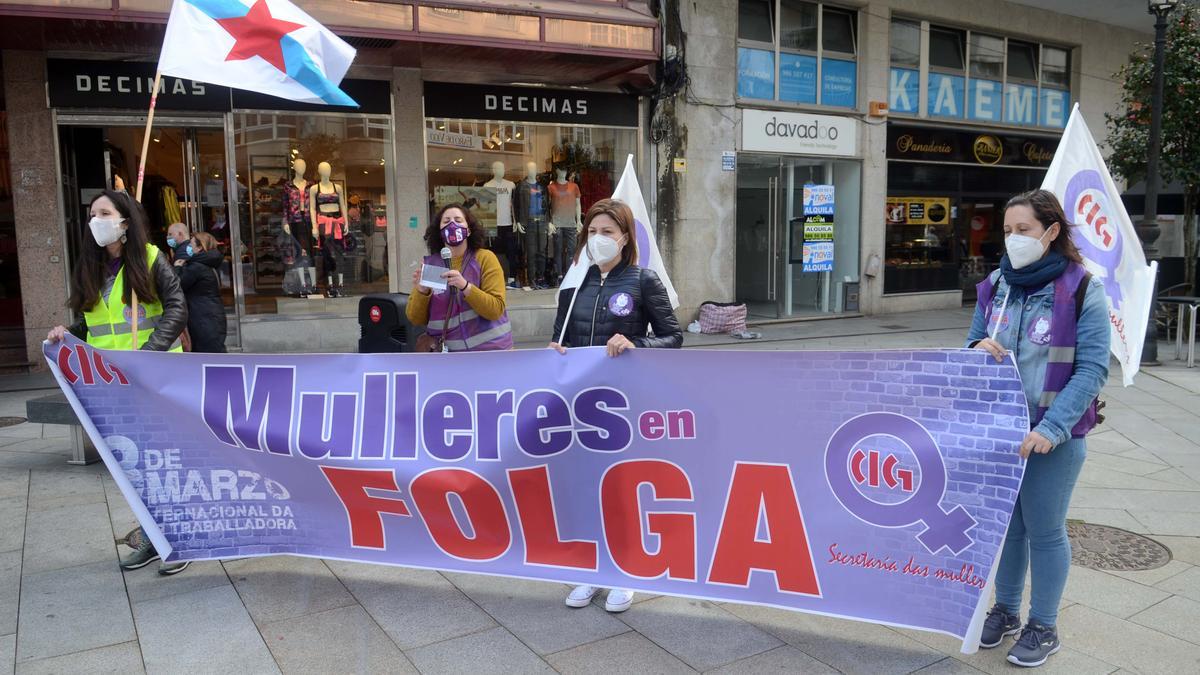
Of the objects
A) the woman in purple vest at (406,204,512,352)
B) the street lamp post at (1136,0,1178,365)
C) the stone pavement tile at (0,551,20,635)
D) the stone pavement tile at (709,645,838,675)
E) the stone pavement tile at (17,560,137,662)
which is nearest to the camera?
the stone pavement tile at (709,645,838,675)

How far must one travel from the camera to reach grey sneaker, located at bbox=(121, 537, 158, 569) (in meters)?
4.47

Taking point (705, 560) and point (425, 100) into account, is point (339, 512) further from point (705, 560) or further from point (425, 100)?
point (425, 100)

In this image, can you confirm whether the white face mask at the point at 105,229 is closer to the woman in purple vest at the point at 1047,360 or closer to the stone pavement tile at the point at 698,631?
the stone pavement tile at the point at 698,631

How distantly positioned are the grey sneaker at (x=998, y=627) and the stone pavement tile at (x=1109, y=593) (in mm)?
612

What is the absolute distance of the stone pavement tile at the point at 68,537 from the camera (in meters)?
4.60

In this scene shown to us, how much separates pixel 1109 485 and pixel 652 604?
3791 millimetres

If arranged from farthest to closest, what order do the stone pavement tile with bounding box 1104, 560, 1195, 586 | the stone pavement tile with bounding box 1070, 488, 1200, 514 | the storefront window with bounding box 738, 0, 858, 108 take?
the storefront window with bounding box 738, 0, 858, 108, the stone pavement tile with bounding box 1070, 488, 1200, 514, the stone pavement tile with bounding box 1104, 560, 1195, 586

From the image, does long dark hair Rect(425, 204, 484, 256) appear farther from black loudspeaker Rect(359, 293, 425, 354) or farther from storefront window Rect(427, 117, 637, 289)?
storefront window Rect(427, 117, 637, 289)

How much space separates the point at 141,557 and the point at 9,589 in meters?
0.59

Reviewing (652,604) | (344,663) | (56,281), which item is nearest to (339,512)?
(344,663)

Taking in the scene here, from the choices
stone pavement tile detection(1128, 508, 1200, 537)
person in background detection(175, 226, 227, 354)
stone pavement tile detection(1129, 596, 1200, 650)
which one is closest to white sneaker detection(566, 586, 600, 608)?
stone pavement tile detection(1129, 596, 1200, 650)

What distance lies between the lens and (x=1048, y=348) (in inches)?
130

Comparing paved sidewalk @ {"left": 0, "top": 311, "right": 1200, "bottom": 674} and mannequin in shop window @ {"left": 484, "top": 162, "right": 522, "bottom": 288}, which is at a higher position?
mannequin in shop window @ {"left": 484, "top": 162, "right": 522, "bottom": 288}

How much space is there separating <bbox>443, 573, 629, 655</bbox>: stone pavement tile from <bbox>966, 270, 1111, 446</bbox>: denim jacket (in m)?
1.99
